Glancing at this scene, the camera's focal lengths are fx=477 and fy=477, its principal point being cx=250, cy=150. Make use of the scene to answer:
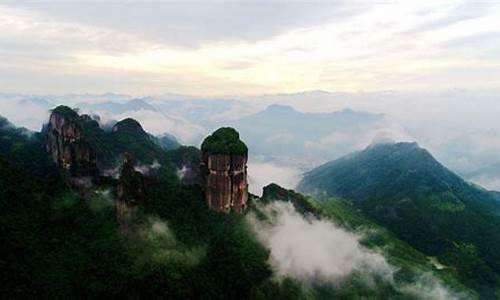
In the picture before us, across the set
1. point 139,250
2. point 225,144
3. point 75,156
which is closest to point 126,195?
point 139,250

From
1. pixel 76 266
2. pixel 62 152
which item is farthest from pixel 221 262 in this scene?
pixel 62 152

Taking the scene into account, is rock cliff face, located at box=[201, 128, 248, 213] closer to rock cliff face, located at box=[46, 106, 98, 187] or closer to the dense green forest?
the dense green forest

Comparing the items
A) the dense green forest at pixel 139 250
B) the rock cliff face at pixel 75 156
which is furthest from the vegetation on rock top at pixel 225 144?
the rock cliff face at pixel 75 156

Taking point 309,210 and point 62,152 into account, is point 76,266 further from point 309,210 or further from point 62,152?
point 309,210

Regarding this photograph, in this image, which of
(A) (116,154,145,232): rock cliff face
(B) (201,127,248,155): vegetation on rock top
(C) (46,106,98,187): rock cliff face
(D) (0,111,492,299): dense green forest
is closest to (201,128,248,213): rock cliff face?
(B) (201,127,248,155): vegetation on rock top

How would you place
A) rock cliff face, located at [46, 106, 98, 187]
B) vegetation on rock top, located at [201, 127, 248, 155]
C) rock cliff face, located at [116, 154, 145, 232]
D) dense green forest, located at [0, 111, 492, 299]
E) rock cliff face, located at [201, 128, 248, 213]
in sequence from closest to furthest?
dense green forest, located at [0, 111, 492, 299], rock cliff face, located at [116, 154, 145, 232], rock cliff face, located at [46, 106, 98, 187], vegetation on rock top, located at [201, 127, 248, 155], rock cliff face, located at [201, 128, 248, 213]

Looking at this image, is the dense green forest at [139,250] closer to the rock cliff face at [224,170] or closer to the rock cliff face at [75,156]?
the rock cliff face at [75,156]
